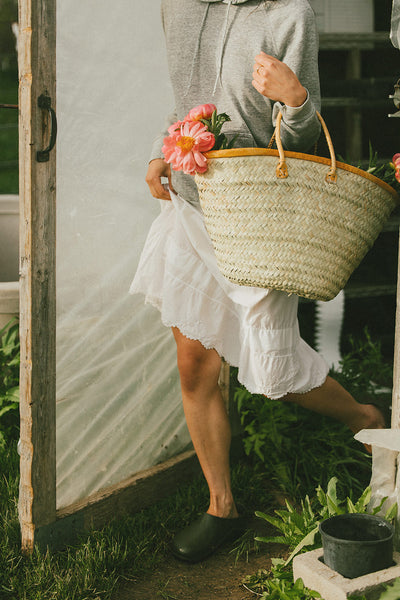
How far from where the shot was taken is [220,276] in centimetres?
247

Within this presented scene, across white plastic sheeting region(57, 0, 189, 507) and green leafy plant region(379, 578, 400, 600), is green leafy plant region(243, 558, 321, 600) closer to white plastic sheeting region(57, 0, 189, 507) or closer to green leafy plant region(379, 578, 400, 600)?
green leafy plant region(379, 578, 400, 600)

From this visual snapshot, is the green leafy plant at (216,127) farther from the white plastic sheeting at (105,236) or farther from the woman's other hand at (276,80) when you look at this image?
the white plastic sheeting at (105,236)

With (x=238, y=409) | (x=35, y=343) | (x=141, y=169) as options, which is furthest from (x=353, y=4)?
(x=35, y=343)

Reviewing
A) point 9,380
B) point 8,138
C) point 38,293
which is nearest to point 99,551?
point 38,293

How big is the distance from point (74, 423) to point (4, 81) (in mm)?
8487

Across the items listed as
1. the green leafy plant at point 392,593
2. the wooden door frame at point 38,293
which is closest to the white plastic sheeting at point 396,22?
the wooden door frame at point 38,293

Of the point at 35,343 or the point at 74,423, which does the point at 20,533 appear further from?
the point at 35,343

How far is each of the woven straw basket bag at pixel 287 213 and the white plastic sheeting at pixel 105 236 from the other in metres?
0.77

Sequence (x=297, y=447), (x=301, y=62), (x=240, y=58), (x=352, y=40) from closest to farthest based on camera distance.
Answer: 1. (x=301, y=62)
2. (x=240, y=58)
3. (x=297, y=447)
4. (x=352, y=40)

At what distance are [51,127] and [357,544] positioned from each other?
159 cm

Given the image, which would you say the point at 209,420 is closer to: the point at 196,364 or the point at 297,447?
the point at 196,364

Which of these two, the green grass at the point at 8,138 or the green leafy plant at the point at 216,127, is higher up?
the green grass at the point at 8,138

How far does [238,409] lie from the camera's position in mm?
3182

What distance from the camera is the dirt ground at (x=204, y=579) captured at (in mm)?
2424
